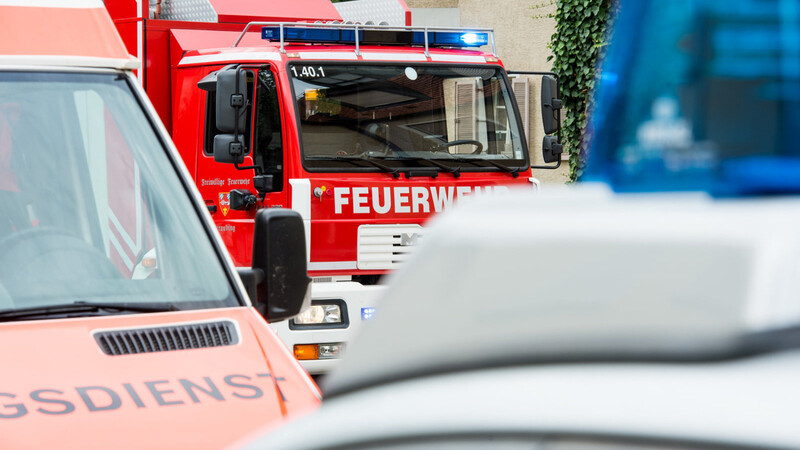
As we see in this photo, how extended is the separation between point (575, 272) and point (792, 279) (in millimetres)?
162

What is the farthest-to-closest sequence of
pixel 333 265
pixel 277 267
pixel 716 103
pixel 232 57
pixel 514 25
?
pixel 514 25
pixel 232 57
pixel 333 265
pixel 277 267
pixel 716 103

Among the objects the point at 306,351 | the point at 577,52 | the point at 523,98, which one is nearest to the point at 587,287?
the point at 306,351

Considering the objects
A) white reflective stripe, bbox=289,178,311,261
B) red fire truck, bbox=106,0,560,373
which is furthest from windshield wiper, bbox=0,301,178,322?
white reflective stripe, bbox=289,178,311,261

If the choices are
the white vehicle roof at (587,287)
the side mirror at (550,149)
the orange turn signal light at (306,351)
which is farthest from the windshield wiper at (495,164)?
the white vehicle roof at (587,287)

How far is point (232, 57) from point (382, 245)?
5.57 feet

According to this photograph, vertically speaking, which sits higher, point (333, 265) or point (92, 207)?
point (92, 207)

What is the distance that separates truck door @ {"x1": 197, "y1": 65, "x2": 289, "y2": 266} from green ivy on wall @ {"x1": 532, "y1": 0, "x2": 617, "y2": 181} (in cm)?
724

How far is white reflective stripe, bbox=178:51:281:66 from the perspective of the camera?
26.2 ft

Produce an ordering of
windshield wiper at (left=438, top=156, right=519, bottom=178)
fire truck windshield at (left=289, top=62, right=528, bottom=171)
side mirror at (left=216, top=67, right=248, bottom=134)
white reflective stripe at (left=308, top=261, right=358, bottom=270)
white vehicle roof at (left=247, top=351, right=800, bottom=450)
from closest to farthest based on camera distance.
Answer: white vehicle roof at (left=247, top=351, right=800, bottom=450)
side mirror at (left=216, top=67, right=248, bottom=134)
white reflective stripe at (left=308, top=261, right=358, bottom=270)
fire truck windshield at (left=289, top=62, right=528, bottom=171)
windshield wiper at (left=438, top=156, right=519, bottom=178)

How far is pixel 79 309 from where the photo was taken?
10.2ft

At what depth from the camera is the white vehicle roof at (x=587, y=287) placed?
800 mm

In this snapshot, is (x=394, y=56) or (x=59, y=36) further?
(x=394, y=56)

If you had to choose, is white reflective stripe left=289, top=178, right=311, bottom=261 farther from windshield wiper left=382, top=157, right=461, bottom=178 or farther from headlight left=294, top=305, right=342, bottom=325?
windshield wiper left=382, top=157, right=461, bottom=178

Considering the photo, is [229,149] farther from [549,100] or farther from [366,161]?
[549,100]
